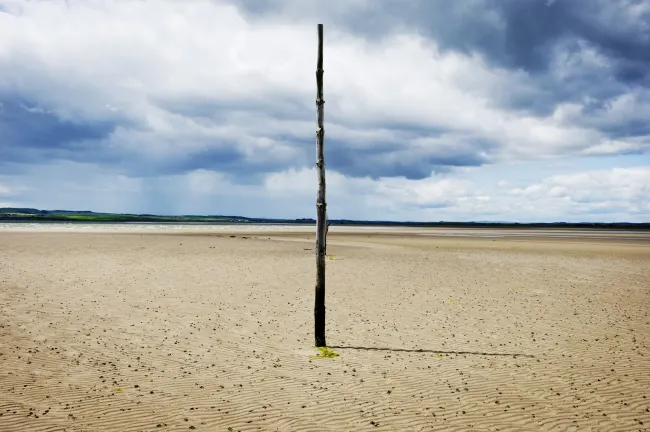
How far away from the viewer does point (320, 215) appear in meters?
14.7

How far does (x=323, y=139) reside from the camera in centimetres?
1473

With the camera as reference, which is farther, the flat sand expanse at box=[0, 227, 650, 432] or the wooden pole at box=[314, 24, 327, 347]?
the wooden pole at box=[314, 24, 327, 347]

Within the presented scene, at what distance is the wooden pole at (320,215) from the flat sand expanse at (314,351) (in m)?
0.89

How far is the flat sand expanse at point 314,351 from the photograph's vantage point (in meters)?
9.55

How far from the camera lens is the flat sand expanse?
376 inches

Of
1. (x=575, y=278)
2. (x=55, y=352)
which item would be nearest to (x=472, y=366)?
(x=55, y=352)

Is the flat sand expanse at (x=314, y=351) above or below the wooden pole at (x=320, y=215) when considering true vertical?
below

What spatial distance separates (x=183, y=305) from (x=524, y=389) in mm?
13740

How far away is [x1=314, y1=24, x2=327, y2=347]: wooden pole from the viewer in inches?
573

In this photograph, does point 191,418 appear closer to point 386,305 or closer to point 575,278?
point 386,305

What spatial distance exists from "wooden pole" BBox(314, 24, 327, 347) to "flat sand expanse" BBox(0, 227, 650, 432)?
887mm

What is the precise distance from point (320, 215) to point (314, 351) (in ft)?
12.6

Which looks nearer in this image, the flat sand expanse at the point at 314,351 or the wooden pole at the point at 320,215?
the flat sand expanse at the point at 314,351

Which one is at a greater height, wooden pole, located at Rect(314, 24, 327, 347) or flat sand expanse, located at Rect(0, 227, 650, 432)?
wooden pole, located at Rect(314, 24, 327, 347)
